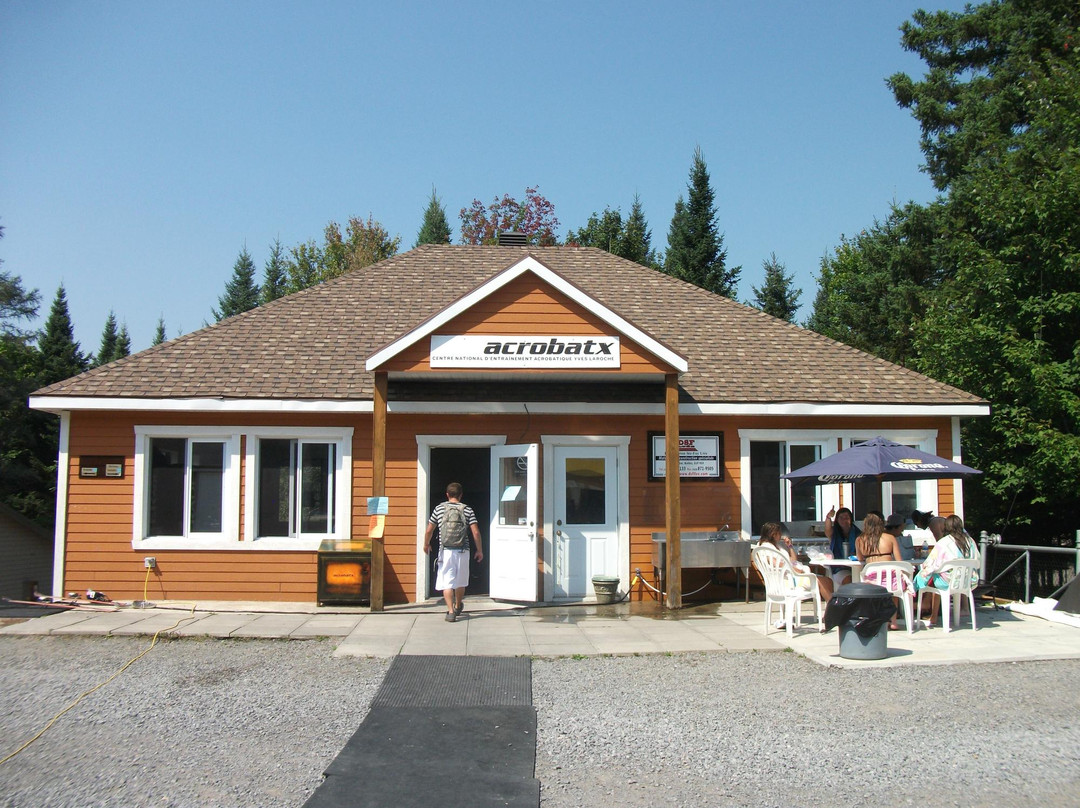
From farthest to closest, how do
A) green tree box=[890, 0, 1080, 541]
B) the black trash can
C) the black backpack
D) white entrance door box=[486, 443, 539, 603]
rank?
green tree box=[890, 0, 1080, 541] → white entrance door box=[486, 443, 539, 603] → the black backpack → the black trash can

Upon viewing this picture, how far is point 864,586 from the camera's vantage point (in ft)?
27.8

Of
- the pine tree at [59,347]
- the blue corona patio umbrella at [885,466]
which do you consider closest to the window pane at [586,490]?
the blue corona patio umbrella at [885,466]

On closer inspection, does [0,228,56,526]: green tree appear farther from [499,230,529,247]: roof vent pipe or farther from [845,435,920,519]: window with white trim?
[845,435,920,519]: window with white trim

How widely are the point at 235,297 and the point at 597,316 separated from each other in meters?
43.4

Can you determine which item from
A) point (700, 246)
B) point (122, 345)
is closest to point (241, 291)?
point (122, 345)

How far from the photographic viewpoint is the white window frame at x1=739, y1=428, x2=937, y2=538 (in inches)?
504

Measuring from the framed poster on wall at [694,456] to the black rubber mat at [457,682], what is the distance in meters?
4.75

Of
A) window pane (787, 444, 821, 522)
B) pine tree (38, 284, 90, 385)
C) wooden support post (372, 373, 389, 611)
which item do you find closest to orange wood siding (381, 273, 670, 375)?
wooden support post (372, 373, 389, 611)

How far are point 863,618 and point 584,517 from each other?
197 inches

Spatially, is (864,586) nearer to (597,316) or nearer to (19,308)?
(597,316)

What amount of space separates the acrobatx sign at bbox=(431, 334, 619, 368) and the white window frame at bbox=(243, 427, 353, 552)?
7.90 feet

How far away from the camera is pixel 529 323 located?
437 inches

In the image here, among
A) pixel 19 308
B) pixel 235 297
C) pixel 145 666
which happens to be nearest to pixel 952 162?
pixel 145 666

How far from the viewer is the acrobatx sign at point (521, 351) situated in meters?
10.9
